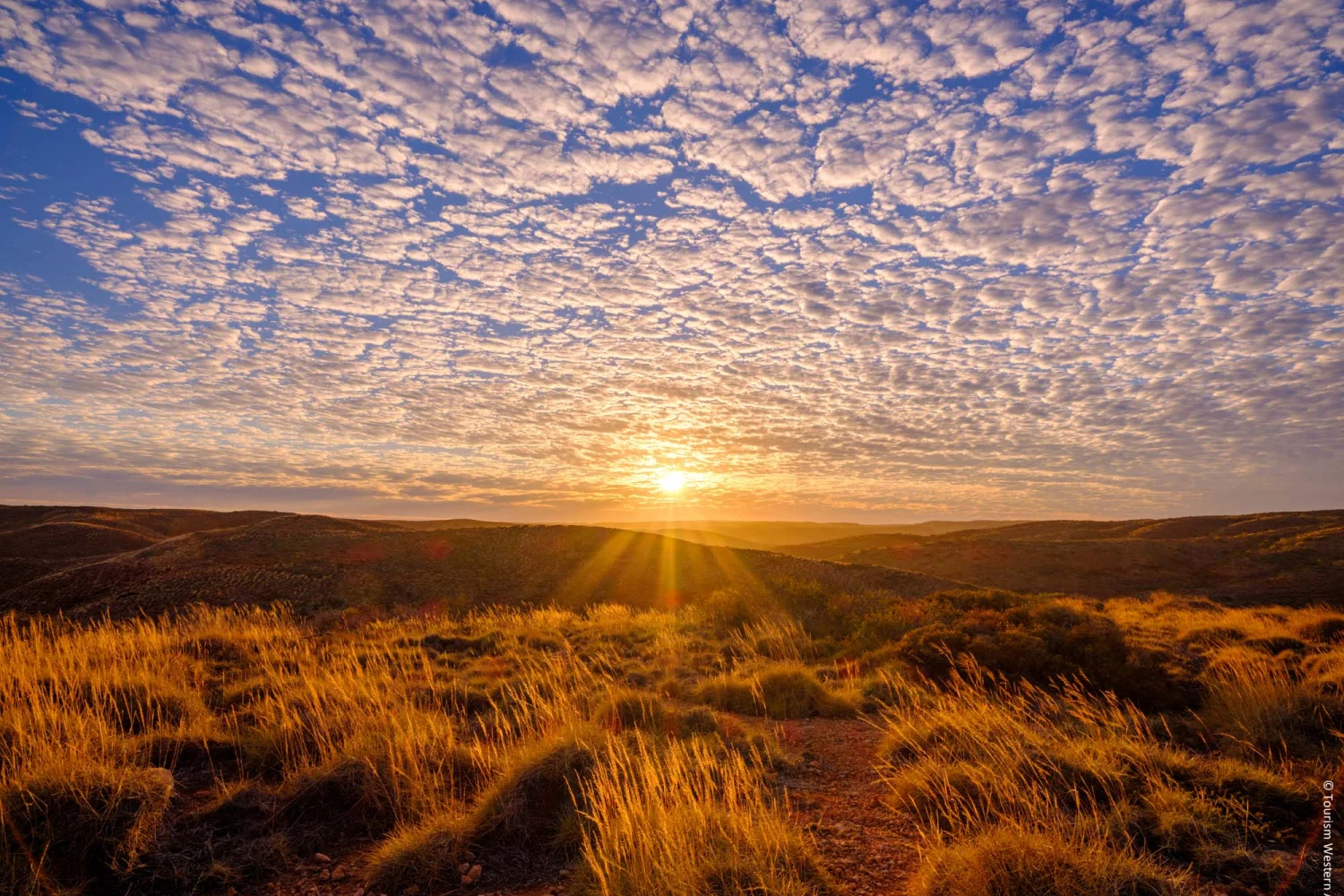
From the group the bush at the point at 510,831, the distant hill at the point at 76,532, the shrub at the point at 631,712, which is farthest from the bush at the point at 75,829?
the distant hill at the point at 76,532

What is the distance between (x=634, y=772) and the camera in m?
5.77

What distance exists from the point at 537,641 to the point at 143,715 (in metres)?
7.62

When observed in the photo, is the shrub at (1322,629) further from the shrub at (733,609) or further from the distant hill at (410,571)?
the distant hill at (410,571)

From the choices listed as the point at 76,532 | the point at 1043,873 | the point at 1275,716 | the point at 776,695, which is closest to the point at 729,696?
the point at 776,695

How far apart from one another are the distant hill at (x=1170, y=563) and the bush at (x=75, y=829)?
3499cm

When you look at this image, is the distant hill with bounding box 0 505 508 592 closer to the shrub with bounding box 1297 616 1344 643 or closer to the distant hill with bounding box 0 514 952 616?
the distant hill with bounding box 0 514 952 616

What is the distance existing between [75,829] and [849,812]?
5.97 m

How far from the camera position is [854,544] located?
65.1 meters

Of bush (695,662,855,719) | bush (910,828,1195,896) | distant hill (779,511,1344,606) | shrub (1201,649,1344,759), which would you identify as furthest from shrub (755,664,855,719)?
distant hill (779,511,1344,606)

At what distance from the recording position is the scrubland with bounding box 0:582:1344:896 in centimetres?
424

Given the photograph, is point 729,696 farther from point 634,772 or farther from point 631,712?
point 634,772

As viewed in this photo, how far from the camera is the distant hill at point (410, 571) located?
75.8 feet

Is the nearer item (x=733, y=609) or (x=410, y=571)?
(x=733, y=609)

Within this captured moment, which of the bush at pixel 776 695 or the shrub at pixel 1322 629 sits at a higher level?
the shrub at pixel 1322 629
